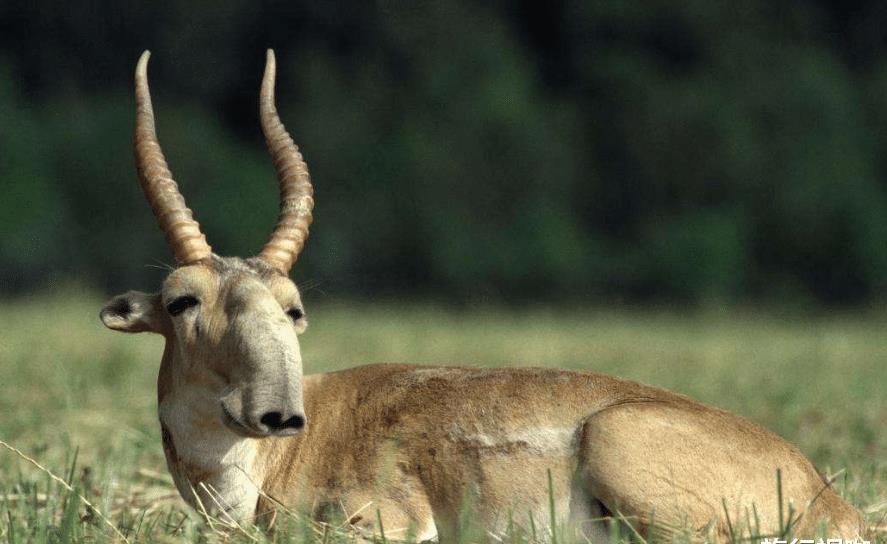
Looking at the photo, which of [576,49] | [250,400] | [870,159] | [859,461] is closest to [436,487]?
[250,400]

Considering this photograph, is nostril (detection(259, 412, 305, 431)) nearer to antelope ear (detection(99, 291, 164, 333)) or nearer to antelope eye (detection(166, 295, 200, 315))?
antelope eye (detection(166, 295, 200, 315))

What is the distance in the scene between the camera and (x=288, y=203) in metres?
5.97

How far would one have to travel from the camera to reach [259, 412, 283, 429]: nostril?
16.3 ft

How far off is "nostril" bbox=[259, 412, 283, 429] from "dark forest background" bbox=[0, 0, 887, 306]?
1123 inches

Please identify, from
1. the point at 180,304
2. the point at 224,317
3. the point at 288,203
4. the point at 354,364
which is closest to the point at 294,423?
the point at 224,317

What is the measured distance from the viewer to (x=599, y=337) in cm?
1883

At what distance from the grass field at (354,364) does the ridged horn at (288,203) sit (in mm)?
1198

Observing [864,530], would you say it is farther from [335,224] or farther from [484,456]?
[335,224]

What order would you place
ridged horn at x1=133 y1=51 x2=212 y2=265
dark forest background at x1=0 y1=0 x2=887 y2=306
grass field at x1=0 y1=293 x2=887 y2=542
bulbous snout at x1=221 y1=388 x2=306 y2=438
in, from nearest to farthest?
bulbous snout at x1=221 y1=388 x2=306 y2=438
ridged horn at x1=133 y1=51 x2=212 y2=265
grass field at x1=0 y1=293 x2=887 y2=542
dark forest background at x1=0 y1=0 x2=887 y2=306

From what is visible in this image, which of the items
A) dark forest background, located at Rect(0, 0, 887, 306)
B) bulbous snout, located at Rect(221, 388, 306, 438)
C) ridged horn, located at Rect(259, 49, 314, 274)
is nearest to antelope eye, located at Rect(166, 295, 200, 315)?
ridged horn, located at Rect(259, 49, 314, 274)

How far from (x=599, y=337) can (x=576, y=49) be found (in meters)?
28.6

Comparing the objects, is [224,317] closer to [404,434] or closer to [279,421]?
[279,421]

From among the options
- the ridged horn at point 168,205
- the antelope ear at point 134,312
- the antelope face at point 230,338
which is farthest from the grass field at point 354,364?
the ridged horn at point 168,205

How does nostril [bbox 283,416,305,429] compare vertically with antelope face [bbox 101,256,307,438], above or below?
below
